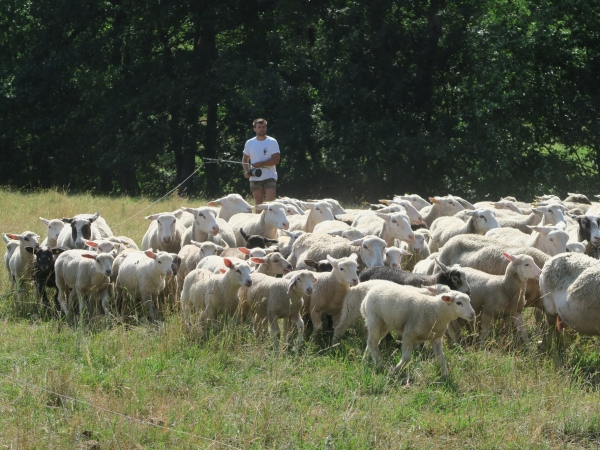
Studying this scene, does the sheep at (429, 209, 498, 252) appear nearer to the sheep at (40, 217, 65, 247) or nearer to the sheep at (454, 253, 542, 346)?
the sheep at (454, 253, 542, 346)

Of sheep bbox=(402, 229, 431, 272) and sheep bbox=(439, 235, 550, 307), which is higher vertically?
sheep bbox=(439, 235, 550, 307)

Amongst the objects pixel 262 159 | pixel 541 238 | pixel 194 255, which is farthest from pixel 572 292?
pixel 262 159

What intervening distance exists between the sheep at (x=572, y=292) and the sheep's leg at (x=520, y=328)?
0.26 metres

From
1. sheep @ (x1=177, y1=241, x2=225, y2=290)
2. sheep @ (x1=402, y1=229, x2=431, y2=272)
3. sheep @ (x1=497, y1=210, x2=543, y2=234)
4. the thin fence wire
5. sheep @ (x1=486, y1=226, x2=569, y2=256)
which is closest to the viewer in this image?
the thin fence wire

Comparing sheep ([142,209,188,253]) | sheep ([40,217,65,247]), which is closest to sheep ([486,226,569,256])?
sheep ([142,209,188,253])

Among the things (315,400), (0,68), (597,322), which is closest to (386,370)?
(315,400)

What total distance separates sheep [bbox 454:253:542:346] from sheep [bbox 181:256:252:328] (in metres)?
2.13

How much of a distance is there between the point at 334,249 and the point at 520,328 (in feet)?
Answer: 8.07

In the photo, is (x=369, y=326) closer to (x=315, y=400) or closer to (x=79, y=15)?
(x=315, y=400)

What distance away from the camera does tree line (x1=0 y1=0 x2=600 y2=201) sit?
22.8m

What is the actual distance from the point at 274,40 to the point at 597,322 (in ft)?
62.8

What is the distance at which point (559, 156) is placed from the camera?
23078 mm

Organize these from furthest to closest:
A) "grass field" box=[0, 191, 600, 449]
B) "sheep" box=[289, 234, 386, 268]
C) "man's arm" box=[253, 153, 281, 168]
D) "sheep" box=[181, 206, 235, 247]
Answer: "man's arm" box=[253, 153, 281, 168] < "sheep" box=[181, 206, 235, 247] < "sheep" box=[289, 234, 386, 268] < "grass field" box=[0, 191, 600, 449]

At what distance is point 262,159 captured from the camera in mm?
14523
